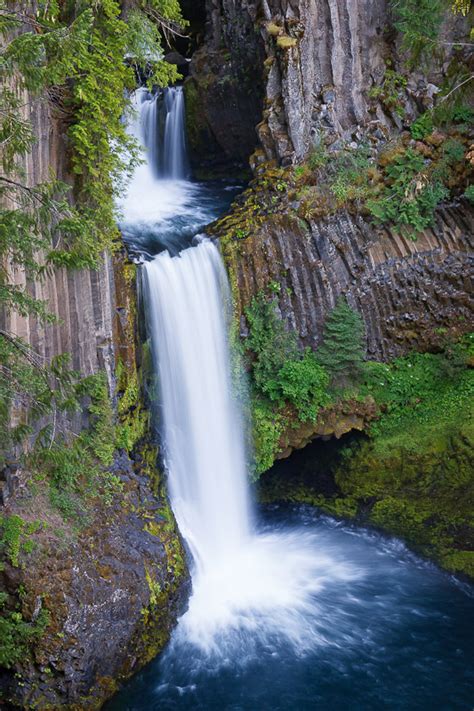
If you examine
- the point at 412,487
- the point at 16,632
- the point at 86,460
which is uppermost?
the point at 86,460

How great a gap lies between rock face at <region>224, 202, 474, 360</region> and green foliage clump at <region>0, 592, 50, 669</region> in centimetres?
756

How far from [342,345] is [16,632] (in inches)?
318

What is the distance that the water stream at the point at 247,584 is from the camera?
8773 mm

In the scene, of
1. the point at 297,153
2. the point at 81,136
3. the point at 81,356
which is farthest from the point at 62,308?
the point at 297,153

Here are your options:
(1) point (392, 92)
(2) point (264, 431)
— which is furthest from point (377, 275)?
(1) point (392, 92)

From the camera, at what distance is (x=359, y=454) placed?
12.9 meters

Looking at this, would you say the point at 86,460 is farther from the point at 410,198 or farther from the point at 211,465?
the point at 410,198

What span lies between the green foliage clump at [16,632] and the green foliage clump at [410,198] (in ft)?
32.8

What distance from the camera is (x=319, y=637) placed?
31.6 ft

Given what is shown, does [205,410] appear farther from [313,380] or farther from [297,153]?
[297,153]

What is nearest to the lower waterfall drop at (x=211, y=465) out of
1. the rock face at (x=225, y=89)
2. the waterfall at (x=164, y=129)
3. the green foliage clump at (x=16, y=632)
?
the green foliage clump at (x=16, y=632)

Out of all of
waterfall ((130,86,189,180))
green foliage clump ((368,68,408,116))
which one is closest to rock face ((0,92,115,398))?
waterfall ((130,86,189,180))

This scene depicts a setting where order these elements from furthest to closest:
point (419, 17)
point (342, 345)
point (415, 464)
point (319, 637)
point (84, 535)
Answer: point (419, 17) < point (342, 345) < point (415, 464) < point (319, 637) < point (84, 535)

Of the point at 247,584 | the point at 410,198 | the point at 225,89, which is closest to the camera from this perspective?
the point at 247,584
